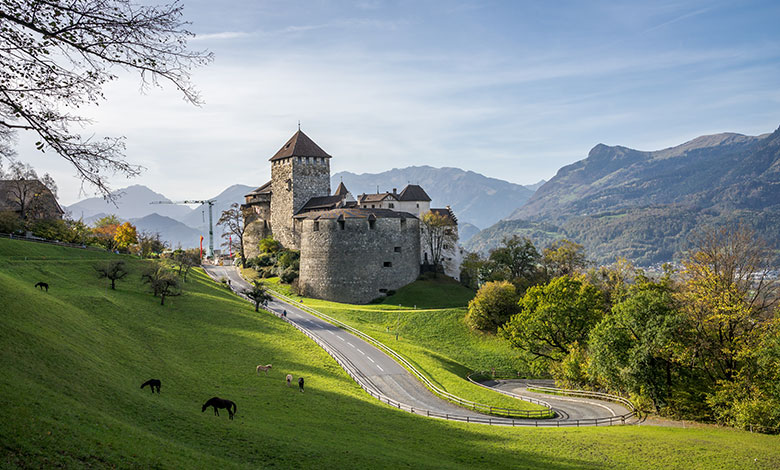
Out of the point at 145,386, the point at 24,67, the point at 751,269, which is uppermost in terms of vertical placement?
the point at 24,67

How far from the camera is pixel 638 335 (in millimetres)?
34250

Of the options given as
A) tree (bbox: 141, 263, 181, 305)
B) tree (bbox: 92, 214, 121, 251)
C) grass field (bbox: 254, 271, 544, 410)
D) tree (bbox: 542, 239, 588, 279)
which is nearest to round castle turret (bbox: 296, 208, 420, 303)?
grass field (bbox: 254, 271, 544, 410)

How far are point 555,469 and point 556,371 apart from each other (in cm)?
2472

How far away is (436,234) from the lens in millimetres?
77750

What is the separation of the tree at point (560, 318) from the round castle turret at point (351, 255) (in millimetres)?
25391

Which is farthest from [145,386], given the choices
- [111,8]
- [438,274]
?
[438,274]

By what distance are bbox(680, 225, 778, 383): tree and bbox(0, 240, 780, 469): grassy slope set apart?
4986mm

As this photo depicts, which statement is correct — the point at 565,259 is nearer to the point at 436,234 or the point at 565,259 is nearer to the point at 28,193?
the point at 436,234

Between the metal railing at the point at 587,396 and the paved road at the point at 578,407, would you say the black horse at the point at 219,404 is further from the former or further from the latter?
the paved road at the point at 578,407

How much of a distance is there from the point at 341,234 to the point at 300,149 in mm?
19032

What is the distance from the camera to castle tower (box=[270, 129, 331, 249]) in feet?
260

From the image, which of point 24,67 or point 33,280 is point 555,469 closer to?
point 24,67

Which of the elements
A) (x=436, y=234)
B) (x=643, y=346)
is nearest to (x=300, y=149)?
(x=436, y=234)

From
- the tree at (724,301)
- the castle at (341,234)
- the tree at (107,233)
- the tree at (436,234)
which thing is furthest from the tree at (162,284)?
the tree at (724,301)
